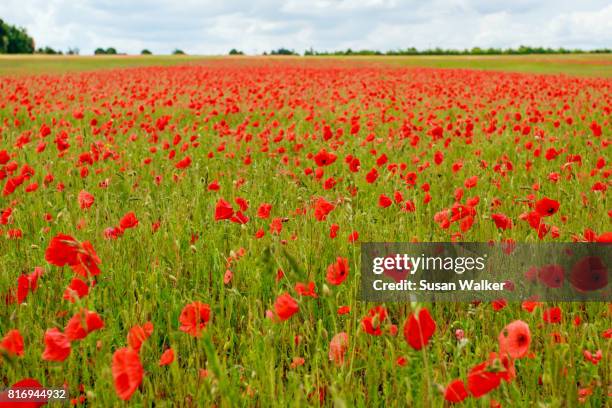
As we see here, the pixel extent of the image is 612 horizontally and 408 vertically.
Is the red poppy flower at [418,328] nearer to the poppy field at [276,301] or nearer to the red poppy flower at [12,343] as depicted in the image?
the poppy field at [276,301]

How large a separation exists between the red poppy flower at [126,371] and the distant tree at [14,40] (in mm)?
84090

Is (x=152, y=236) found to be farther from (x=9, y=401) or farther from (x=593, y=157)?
(x=593, y=157)

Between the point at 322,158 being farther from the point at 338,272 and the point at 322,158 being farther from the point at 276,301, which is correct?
the point at 276,301

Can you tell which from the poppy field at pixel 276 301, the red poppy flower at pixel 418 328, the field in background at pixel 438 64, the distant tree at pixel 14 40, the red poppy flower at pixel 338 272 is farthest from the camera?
the distant tree at pixel 14 40

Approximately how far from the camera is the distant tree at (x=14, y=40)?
2874 inches

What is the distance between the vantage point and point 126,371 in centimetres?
126

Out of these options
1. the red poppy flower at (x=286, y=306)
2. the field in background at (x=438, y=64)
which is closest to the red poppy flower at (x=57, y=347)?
the red poppy flower at (x=286, y=306)

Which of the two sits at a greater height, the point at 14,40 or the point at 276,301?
the point at 14,40

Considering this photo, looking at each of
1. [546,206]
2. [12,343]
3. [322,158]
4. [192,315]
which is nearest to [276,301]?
[192,315]

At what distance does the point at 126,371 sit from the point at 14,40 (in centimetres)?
9119

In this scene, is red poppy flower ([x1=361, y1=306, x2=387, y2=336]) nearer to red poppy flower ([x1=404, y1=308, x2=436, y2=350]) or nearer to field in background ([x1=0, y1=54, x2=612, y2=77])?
red poppy flower ([x1=404, y1=308, x2=436, y2=350])

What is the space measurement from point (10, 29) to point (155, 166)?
88254mm

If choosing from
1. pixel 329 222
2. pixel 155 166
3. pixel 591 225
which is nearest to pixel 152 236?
pixel 329 222

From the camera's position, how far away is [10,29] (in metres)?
78.4
